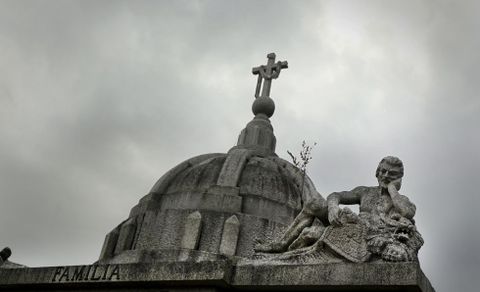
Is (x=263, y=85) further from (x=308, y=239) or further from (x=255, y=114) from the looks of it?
(x=308, y=239)

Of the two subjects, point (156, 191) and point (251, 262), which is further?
point (156, 191)

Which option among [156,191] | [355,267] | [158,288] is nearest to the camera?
[355,267]

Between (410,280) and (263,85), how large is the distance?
1358cm

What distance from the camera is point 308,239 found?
7.38 meters

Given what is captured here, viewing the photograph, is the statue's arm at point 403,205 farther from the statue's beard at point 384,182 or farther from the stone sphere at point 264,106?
the stone sphere at point 264,106

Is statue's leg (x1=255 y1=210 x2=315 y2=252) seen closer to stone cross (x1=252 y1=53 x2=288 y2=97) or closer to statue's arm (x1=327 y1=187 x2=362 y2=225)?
statue's arm (x1=327 y1=187 x2=362 y2=225)

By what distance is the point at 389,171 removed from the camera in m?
7.71

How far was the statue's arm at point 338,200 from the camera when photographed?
729 centimetres

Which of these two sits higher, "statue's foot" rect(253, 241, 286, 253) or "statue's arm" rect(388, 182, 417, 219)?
"statue's arm" rect(388, 182, 417, 219)

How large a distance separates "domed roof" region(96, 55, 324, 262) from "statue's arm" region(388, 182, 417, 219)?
6.02 m

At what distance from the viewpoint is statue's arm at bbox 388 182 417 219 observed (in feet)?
23.6

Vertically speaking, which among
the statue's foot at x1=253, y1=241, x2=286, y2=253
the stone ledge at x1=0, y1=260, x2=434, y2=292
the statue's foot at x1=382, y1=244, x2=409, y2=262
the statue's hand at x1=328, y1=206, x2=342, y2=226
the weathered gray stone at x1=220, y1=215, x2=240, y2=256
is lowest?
the stone ledge at x1=0, y1=260, x2=434, y2=292

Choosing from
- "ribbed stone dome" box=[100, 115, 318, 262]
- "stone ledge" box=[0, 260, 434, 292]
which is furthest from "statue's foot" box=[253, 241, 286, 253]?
"ribbed stone dome" box=[100, 115, 318, 262]

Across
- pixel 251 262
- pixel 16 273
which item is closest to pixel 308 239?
pixel 251 262
